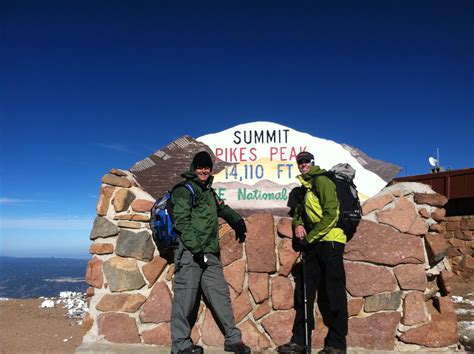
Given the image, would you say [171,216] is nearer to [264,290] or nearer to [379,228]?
[264,290]

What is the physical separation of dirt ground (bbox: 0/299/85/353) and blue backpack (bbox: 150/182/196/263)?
1.31 m

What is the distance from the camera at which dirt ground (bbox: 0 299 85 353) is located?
5031 mm

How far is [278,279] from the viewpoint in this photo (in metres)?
3.88

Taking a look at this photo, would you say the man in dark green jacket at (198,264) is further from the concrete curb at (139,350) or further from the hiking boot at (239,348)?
the concrete curb at (139,350)

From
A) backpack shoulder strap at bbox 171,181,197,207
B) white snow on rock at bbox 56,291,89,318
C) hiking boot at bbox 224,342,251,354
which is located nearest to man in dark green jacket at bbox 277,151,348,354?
hiking boot at bbox 224,342,251,354

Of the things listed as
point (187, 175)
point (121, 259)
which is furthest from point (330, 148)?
point (121, 259)

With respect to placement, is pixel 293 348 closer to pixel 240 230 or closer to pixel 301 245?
pixel 301 245

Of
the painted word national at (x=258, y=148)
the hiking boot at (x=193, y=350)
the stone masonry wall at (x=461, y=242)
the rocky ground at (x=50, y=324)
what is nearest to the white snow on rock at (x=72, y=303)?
the rocky ground at (x=50, y=324)

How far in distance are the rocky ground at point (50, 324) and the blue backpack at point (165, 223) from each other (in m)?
1.31

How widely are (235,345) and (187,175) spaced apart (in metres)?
1.62

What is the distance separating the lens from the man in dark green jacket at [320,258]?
10.8 ft

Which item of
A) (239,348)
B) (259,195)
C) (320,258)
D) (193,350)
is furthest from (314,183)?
(193,350)

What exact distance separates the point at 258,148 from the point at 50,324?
15.5 feet

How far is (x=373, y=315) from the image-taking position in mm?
3711
